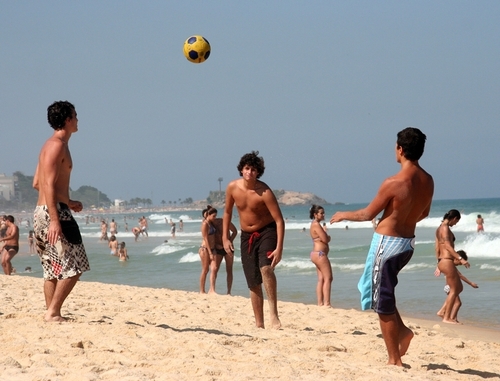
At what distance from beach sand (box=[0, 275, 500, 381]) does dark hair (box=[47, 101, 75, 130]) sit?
160cm

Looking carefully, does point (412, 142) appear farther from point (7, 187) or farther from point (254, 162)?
point (7, 187)

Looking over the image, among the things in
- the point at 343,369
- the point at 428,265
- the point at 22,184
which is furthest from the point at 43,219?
the point at 22,184

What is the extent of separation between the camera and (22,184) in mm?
183625

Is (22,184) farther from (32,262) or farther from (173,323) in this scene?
(173,323)

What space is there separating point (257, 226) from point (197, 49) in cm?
450

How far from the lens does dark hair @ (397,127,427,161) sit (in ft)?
16.2

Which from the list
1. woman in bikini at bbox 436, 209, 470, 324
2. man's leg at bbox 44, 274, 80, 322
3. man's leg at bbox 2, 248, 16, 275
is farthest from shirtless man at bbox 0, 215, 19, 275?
man's leg at bbox 44, 274, 80, 322

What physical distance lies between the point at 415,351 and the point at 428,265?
490 inches

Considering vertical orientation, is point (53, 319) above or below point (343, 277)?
above

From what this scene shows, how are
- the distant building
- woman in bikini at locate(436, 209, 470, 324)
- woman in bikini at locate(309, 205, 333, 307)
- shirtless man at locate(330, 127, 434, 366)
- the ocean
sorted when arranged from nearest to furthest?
1. shirtless man at locate(330, 127, 434, 366)
2. woman in bikini at locate(436, 209, 470, 324)
3. woman in bikini at locate(309, 205, 333, 307)
4. the ocean
5. the distant building

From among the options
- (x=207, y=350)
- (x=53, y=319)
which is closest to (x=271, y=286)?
(x=207, y=350)

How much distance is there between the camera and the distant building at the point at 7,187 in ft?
552

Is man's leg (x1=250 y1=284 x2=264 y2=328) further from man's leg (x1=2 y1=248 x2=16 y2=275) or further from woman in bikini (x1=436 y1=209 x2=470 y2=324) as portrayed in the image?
man's leg (x1=2 y1=248 x2=16 y2=275)

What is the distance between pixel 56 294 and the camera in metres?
5.82
